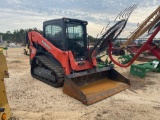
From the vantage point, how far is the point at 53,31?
695 centimetres

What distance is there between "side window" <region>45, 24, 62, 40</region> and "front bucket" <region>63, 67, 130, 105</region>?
1680 millimetres

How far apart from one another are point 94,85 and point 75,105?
1467mm

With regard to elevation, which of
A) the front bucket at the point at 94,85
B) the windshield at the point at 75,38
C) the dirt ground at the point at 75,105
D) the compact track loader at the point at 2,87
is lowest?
the dirt ground at the point at 75,105

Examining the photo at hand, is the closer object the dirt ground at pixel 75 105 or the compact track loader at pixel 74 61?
the dirt ground at pixel 75 105

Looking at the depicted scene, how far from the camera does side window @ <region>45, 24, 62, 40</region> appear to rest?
6.62m

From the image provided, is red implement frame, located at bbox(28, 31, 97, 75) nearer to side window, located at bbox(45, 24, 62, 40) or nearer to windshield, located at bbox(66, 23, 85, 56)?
side window, located at bbox(45, 24, 62, 40)

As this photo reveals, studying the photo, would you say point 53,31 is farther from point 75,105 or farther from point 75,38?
point 75,105

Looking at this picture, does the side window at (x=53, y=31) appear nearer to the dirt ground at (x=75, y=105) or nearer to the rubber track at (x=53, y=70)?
the rubber track at (x=53, y=70)

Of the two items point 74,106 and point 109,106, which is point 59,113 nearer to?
point 74,106

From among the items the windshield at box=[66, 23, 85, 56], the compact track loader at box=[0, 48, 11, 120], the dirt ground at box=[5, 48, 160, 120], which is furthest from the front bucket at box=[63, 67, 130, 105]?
the compact track loader at box=[0, 48, 11, 120]

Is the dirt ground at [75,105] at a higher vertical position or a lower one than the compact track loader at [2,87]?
lower

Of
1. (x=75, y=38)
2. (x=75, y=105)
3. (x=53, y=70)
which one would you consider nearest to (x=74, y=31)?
(x=75, y=38)

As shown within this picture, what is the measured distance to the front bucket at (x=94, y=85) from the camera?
203 inches

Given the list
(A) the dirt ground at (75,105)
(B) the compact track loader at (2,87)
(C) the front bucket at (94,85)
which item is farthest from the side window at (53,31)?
Answer: (B) the compact track loader at (2,87)
